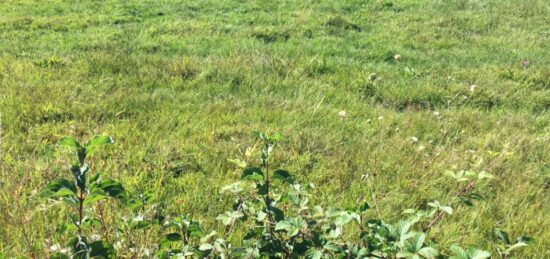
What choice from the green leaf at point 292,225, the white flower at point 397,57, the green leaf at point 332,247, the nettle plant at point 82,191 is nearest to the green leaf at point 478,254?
the green leaf at point 332,247

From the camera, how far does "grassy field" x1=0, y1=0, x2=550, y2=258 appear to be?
376cm

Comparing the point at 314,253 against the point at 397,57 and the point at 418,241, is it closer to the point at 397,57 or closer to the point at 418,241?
the point at 418,241

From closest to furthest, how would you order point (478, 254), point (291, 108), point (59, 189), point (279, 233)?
point (478, 254) → point (59, 189) → point (279, 233) → point (291, 108)

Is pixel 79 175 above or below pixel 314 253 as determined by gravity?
above

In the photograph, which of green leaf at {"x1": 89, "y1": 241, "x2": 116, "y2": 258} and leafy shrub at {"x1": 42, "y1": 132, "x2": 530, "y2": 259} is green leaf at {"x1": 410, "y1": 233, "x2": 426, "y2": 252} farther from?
green leaf at {"x1": 89, "y1": 241, "x2": 116, "y2": 258}

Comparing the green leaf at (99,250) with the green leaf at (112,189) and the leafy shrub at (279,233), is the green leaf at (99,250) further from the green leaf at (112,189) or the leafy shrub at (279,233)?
the green leaf at (112,189)

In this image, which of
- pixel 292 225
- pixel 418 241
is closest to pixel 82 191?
pixel 292 225

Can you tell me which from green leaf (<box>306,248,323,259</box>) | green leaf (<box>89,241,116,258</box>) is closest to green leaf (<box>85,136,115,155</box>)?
green leaf (<box>89,241,116,258</box>)

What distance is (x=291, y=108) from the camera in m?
5.70

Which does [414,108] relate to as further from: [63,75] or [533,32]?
[533,32]

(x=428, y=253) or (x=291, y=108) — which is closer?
(x=428, y=253)

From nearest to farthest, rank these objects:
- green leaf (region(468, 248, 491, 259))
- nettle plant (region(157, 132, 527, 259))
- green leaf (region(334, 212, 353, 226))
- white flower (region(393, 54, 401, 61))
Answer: green leaf (region(468, 248, 491, 259)) < nettle plant (region(157, 132, 527, 259)) < green leaf (region(334, 212, 353, 226)) < white flower (region(393, 54, 401, 61))

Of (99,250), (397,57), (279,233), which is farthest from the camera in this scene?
(397,57)

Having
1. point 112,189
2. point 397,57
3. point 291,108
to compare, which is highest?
point 112,189
